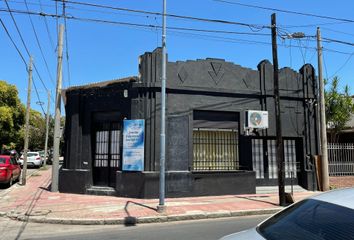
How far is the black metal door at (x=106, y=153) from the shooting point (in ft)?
55.4

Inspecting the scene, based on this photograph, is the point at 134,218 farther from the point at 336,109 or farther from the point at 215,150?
the point at 336,109

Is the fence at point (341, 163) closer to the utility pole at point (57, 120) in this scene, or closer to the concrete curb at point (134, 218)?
the concrete curb at point (134, 218)

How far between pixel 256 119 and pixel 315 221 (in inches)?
557

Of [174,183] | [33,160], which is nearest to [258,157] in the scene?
[174,183]

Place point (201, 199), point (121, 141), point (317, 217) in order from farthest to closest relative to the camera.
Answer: point (121, 141) < point (201, 199) < point (317, 217)

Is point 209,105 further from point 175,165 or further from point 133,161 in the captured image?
point 133,161

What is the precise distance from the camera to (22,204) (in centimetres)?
1386

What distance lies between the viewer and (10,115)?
36906 mm

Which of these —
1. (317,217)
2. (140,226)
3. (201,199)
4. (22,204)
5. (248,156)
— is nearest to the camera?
(317,217)

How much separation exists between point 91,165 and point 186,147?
4264 millimetres

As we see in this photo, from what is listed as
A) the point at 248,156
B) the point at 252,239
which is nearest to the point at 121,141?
the point at 248,156

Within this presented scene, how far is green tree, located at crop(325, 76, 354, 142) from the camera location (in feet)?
80.7

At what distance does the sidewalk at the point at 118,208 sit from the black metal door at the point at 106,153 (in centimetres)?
120

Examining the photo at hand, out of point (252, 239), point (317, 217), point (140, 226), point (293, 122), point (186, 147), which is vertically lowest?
point (140, 226)
